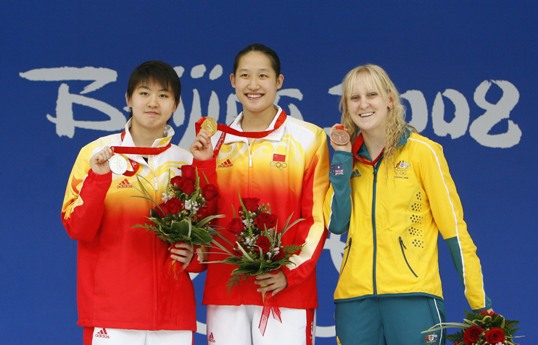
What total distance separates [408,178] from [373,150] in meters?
0.21

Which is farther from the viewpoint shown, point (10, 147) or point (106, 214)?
point (10, 147)

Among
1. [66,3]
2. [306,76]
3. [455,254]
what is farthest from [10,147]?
[455,254]

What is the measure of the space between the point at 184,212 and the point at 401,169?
3.06 feet

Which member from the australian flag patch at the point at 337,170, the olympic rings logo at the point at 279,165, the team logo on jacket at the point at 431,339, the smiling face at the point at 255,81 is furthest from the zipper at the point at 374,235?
the smiling face at the point at 255,81

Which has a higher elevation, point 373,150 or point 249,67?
point 249,67

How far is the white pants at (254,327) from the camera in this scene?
3.71 meters

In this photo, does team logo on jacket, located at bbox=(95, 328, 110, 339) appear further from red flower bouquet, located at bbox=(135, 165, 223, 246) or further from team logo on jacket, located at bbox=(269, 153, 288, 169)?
team logo on jacket, located at bbox=(269, 153, 288, 169)

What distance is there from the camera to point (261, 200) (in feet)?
12.6

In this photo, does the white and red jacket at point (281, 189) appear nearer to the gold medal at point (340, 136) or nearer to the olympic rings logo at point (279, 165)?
the olympic rings logo at point (279, 165)

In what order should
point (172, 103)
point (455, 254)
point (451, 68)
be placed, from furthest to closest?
1. point (451, 68)
2. point (172, 103)
3. point (455, 254)

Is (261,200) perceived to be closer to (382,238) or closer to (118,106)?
(382,238)

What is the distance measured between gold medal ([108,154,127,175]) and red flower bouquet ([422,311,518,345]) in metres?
1.42

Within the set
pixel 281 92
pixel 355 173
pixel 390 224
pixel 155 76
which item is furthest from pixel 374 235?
pixel 281 92

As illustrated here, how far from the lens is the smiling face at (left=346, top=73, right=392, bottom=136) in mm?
3689
